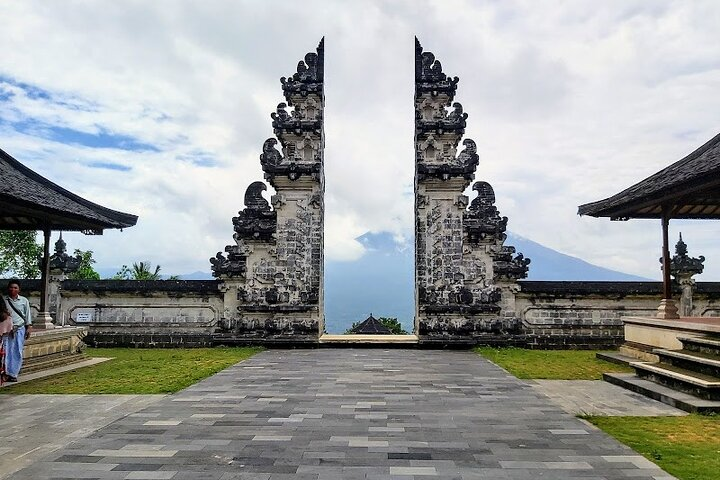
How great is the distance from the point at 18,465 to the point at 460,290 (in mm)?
13149

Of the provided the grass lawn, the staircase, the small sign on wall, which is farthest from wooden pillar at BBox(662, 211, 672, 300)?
the small sign on wall

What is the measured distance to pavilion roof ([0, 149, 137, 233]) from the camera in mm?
10672

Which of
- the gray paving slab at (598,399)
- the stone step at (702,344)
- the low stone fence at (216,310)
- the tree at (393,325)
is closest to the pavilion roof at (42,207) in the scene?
the low stone fence at (216,310)

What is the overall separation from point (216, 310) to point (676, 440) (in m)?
13.5

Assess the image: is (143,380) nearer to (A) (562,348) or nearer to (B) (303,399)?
(B) (303,399)

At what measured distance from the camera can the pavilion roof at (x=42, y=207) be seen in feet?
35.0

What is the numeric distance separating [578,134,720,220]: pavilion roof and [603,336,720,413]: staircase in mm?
2953

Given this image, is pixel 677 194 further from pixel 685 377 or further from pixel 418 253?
pixel 418 253


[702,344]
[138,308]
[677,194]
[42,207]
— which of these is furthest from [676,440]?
[138,308]

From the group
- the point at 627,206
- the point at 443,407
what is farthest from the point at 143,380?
the point at 627,206

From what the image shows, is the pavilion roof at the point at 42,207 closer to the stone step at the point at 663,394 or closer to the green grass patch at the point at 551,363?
the green grass patch at the point at 551,363

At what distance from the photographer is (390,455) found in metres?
6.21

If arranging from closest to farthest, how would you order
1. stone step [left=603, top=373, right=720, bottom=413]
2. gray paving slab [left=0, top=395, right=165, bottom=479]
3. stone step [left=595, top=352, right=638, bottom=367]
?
gray paving slab [left=0, top=395, right=165, bottom=479] < stone step [left=603, top=373, right=720, bottom=413] < stone step [left=595, top=352, right=638, bottom=367]

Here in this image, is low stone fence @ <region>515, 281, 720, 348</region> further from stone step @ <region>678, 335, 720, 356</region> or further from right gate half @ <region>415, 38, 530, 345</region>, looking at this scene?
stone step @ <region>678, 335, 720, 356</region>
